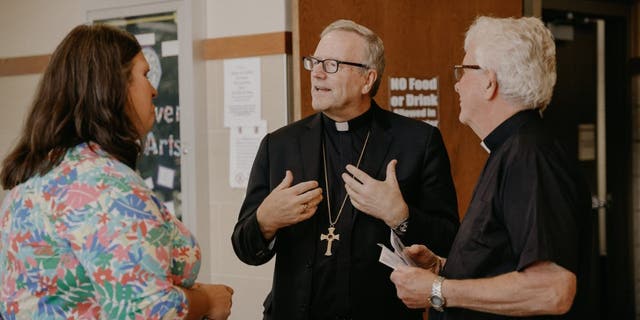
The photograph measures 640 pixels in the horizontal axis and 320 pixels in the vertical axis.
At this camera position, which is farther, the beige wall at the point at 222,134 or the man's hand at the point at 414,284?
the beige wall at the point at 222,134

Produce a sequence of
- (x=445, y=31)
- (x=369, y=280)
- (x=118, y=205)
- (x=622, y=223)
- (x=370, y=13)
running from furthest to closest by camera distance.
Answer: (x=622, y=223)
(x=445, y=31)
(x=370, y=13)
(x=369, y=280)
(x=118, y=205)

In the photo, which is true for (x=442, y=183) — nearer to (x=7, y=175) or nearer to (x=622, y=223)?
(x=7, y=175)

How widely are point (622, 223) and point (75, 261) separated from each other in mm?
4380

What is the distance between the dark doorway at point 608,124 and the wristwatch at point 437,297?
127 inches

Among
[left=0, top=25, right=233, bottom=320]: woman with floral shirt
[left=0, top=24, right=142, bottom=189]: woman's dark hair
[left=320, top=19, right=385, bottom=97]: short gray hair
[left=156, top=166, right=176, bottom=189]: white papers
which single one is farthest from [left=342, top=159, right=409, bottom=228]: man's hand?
[left=156, top=166, right=176, bottom=189]: white papers

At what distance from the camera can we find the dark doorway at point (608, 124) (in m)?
4.84

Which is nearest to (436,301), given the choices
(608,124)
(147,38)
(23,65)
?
(147,38)

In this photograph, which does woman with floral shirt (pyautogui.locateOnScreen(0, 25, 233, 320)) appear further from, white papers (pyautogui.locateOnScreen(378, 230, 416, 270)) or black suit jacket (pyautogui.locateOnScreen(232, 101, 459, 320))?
black suit jacket (pyautogui.locateOnScreen(232, 101, 459, 320))

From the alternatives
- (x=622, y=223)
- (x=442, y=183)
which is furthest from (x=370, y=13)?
(x=622, y=223)

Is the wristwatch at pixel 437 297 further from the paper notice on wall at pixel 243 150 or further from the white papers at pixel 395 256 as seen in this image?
the paper notice on wall at pixel 243 150

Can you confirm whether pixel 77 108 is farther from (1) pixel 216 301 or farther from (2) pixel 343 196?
(2) pixel 343 196

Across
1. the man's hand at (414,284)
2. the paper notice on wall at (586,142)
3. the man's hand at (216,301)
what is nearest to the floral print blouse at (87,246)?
the man's hand at (216,301)

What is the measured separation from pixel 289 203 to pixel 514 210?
2.44 feet

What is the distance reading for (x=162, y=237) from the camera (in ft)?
5.27
